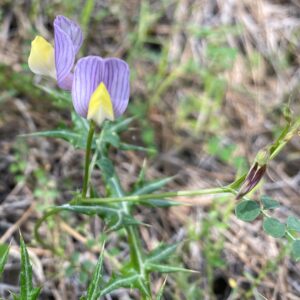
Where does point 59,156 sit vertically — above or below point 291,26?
below

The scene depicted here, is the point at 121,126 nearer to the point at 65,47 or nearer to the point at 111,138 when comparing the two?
the point at 111,138

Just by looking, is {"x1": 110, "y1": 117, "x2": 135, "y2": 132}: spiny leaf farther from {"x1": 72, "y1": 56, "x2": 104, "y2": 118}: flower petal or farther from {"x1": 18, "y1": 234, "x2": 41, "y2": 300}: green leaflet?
{"x1": 18, "y1": 234, "x2": 41, "y2": 300}: green leaflet

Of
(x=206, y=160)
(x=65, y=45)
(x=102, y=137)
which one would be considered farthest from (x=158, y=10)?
(x=65, y=45)

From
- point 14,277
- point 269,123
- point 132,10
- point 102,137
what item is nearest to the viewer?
point 102,137

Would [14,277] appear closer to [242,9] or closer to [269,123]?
[269,123]

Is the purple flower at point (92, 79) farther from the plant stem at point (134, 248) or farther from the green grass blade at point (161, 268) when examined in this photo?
the green grass blade at point (161, 268)

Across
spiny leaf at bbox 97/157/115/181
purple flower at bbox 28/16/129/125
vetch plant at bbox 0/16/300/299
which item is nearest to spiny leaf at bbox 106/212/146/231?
vetch plant at bbox 0/16/300/299
